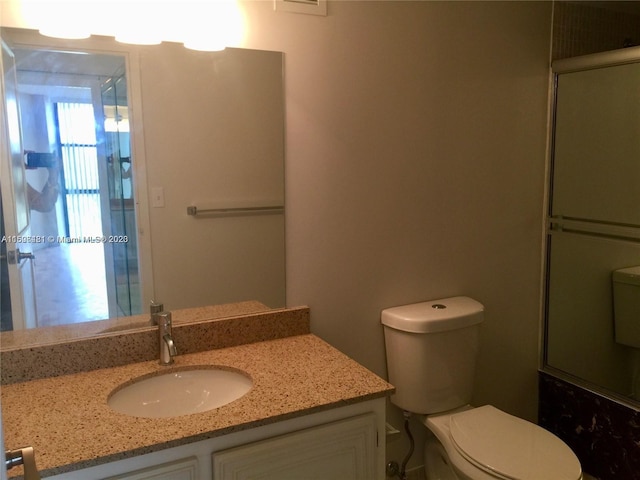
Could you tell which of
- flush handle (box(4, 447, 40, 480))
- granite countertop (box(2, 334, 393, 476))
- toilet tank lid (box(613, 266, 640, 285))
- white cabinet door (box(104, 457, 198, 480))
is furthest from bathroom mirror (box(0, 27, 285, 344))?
toilet tank lid (box(613, 266, 640, 285))

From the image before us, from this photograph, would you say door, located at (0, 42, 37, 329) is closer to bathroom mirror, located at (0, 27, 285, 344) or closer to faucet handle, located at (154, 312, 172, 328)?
bathroom mirror, located at (0, 27, 285, 344)

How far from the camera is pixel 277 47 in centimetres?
175

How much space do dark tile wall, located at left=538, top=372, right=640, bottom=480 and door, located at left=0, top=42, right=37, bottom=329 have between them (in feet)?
7.20

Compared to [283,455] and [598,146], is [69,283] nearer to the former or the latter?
[283,455]

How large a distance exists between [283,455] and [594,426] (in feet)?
5.30

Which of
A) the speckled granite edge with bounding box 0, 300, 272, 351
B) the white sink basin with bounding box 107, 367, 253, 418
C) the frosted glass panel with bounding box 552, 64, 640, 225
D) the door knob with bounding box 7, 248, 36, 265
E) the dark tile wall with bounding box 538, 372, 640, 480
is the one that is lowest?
the dark tile wall with bounding box 538, 372, 640, 480

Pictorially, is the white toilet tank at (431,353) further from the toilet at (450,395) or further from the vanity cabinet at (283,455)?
the vanity cabinet at (283,455)

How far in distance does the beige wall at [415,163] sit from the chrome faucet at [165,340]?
1.51 ft

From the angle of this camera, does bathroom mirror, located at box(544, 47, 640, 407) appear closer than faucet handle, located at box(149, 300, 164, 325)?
No

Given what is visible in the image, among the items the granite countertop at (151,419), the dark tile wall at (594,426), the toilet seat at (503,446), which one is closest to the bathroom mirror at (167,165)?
the granite countertop at (151,419)

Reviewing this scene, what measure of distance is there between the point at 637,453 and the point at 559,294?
706 mm

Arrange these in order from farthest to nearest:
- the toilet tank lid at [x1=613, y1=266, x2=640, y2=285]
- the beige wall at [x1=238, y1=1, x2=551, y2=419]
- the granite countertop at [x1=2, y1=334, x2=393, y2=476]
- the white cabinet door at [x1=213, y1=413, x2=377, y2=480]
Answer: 1. the toilet tank lid at [x1=613, y1=266, x2=640, y2=285]
2. the beige wall at [x1=238, y1=1, x2=551, y2=419]
3. the white cabinet door at [x1=213, y1=413, x2=377, y2=480]
4. the granite countertop at [x1=2, y1=334, x2=393, y2=476]

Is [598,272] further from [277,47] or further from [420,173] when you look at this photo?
[277,47]

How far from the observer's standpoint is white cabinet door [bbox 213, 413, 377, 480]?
1.28m
